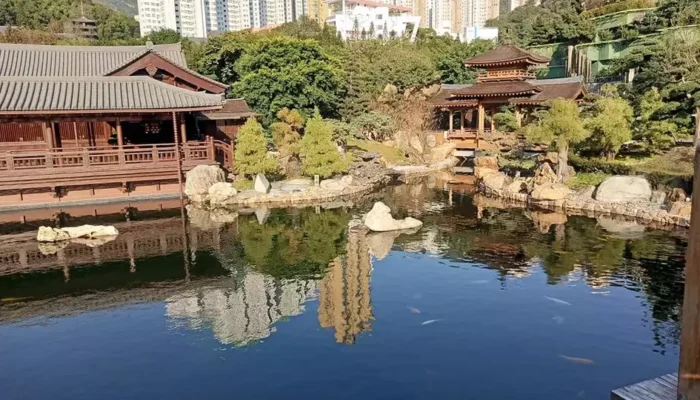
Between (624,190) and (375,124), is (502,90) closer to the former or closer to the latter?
(375,124)

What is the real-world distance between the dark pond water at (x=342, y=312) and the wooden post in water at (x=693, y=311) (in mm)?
2883

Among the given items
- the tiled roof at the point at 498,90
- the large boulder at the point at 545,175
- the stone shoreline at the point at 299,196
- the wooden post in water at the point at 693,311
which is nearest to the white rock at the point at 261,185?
the stone shoreline at the point at 299,196

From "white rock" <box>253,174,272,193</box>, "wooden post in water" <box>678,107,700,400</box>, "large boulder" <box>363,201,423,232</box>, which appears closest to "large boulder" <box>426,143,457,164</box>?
"white rock" <box>253,174,272,193</box>

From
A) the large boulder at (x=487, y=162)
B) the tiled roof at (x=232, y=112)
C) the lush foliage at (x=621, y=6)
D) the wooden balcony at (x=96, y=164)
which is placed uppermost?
the lush foliage at (x=621, y=6)

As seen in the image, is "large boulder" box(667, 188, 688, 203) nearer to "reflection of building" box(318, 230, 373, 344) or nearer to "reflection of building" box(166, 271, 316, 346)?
"reflection of building" box(318, 230, 373, 344)

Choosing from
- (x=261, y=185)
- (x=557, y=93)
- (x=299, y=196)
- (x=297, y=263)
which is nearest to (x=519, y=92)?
(x=557, y=93)

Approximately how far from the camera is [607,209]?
21.2 meters

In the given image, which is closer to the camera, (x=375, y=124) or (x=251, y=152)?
(x=251, y=152)

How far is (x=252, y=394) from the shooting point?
9.21 m

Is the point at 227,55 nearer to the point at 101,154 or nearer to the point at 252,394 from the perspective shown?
the point at 101,154

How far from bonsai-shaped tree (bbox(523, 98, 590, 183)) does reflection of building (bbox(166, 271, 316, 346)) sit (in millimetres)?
14767

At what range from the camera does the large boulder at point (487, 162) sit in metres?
30.7

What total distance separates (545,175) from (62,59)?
2682 centimetres

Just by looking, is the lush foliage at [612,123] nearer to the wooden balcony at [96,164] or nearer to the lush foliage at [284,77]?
the lush foliage at [284,77]
